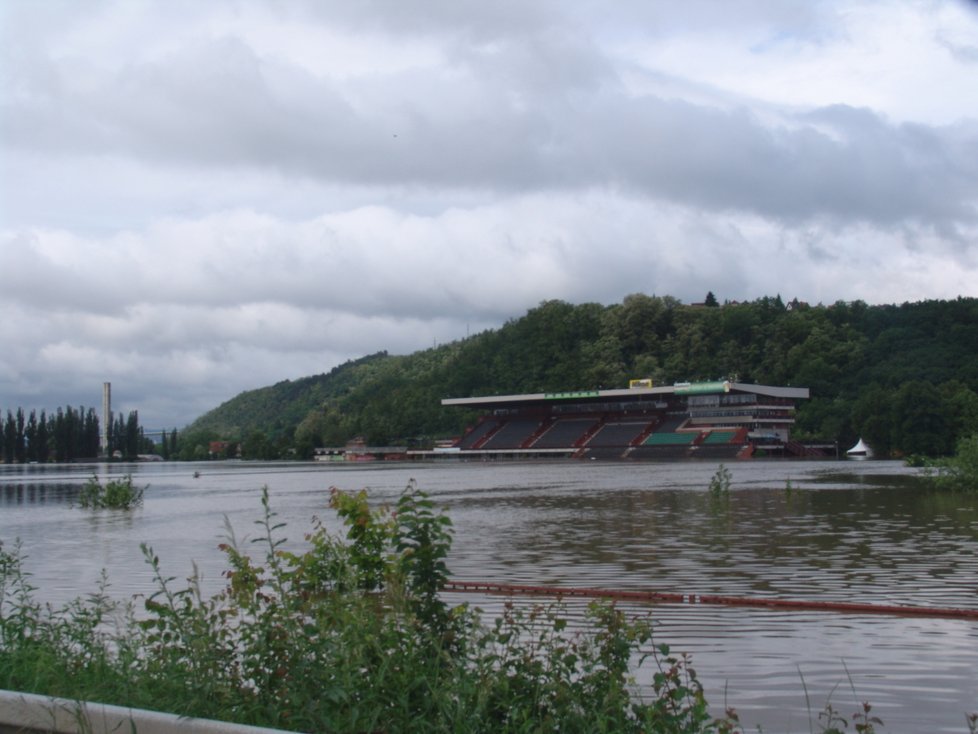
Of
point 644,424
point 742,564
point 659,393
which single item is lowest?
point 742,564

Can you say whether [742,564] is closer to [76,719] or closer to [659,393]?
[76,719]

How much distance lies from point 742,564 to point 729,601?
3.98 metres

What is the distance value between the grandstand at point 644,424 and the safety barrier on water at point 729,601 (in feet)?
292

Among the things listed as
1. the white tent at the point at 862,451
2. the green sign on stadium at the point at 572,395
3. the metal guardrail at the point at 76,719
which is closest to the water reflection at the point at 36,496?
the metal guardrail at the point at 76,719

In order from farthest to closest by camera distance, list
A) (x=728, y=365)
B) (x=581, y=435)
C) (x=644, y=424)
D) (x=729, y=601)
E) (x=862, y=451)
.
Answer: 1. (x=728, y=365)
2. (x=581, y=435)
3. (x=644, y=424)
4. (x=862, y=451)
5. (x=729, y=601)

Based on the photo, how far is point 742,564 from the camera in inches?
613

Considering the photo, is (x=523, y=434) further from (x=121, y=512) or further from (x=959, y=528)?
(x=959, y=528)

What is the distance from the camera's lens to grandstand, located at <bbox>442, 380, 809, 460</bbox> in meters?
106

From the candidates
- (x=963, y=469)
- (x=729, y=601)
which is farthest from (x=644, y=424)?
(x=729, y=601)

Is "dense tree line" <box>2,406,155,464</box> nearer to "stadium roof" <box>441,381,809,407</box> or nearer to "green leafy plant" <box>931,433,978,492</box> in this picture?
"stadium roof" <box>441,381,809,407</box>

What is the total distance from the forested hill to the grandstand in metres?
7.94

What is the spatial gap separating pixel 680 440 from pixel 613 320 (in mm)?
56243

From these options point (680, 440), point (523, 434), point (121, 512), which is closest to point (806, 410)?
point (680, 440)

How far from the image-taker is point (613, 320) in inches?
6383
